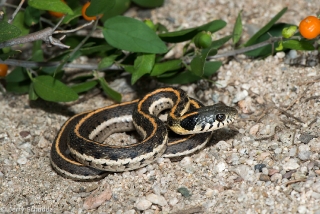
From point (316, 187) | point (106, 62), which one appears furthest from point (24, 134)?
point (316, 187)

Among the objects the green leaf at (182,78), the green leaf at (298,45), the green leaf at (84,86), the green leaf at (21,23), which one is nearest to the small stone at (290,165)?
the green leaf at (298,45)

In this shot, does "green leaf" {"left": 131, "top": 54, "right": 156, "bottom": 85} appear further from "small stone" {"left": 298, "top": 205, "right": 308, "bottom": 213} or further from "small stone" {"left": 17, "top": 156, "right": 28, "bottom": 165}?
"small stone" {"left": 298, "top": 205, "right": 308, "bottom": 213}

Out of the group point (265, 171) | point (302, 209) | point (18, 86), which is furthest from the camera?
point (18, 86)

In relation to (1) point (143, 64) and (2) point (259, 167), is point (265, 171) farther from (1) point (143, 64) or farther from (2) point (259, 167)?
(1) point (143, 64)

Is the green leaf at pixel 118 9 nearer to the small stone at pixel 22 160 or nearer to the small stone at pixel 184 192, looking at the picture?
the small stone at pixel 22 160

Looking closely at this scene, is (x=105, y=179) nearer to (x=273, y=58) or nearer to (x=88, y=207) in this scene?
(x=88, y=207)

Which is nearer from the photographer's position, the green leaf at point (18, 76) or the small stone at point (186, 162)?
the small stone at point (186, 162)
